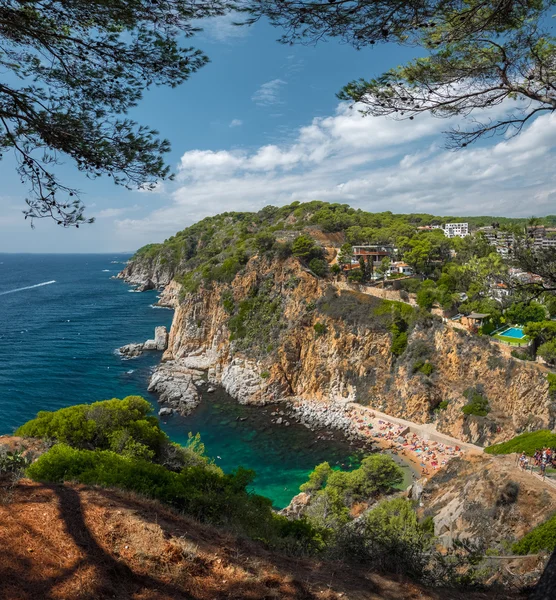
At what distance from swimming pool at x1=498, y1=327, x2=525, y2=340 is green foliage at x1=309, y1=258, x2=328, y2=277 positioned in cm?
1718

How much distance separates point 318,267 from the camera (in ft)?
129

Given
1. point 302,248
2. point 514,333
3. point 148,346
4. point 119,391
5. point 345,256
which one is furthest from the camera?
point 148,346

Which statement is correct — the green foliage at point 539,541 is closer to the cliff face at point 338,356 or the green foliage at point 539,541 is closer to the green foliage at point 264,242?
the cliff face at point 338,356

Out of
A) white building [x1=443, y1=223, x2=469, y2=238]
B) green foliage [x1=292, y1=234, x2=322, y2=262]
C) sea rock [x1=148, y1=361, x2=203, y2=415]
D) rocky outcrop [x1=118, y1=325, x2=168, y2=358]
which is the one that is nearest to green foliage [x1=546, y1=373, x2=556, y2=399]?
green foliage [x1=292, y1=234, x2=322, y2=262]

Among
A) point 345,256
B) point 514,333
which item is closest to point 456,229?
point 345,256

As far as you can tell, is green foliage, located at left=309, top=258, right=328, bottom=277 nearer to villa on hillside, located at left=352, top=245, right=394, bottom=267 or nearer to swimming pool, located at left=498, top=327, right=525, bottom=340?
villa on hillside, located at left=352, top=245, right=394, bottom=267

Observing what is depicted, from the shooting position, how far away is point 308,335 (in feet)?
117

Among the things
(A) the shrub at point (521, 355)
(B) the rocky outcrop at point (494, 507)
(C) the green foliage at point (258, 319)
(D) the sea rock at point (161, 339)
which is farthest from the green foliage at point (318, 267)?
(B) the rocky outcrop at point (494, 507)

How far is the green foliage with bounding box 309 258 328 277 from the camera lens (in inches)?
1549

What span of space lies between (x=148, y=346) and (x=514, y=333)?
37802mm

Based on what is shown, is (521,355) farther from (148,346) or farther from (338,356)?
(148,346)

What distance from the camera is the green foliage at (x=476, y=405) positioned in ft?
82.8

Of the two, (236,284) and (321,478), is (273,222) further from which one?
(321,478)

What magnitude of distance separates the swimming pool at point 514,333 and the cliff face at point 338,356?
173 inches
